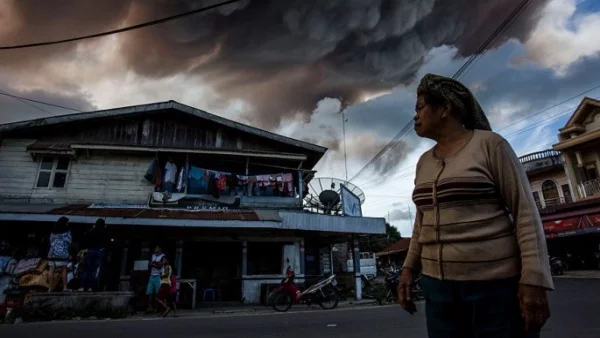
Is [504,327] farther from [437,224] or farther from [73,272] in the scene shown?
[73,272]

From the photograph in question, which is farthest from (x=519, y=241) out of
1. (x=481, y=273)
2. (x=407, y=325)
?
(x=407, y=325)

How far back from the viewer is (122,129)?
13875 millimetres

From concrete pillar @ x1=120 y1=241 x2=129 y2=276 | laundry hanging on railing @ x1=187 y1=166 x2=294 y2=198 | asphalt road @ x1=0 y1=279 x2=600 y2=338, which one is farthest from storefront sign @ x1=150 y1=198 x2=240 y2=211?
asphalt road @ x1=0 y1=279 x2=600 y2=338

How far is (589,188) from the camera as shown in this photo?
64.3ft

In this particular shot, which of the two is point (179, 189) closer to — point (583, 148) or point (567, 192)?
point (583, 148)

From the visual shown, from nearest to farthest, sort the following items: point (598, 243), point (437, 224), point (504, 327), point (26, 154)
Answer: point (504, 327) → point (437, 224) → point (26, 154) → point (598, 243)

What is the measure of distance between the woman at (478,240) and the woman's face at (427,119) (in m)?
0.01

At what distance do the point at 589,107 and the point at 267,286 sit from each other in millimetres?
21352

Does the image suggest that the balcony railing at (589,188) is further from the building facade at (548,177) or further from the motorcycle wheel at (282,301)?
the motorcycle wheel at (282,301)

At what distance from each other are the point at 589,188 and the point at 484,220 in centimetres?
2398

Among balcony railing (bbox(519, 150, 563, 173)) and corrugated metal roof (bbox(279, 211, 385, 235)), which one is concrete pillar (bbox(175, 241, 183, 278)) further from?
balcony railing (bbox(519, 150, 563, 173))

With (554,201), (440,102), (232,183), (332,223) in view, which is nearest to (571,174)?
(554,201)

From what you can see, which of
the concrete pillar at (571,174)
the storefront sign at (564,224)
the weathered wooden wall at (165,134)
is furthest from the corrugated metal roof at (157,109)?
the concrete pillar at (571,174)

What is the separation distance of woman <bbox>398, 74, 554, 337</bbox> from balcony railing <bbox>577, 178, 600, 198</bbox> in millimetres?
23441
